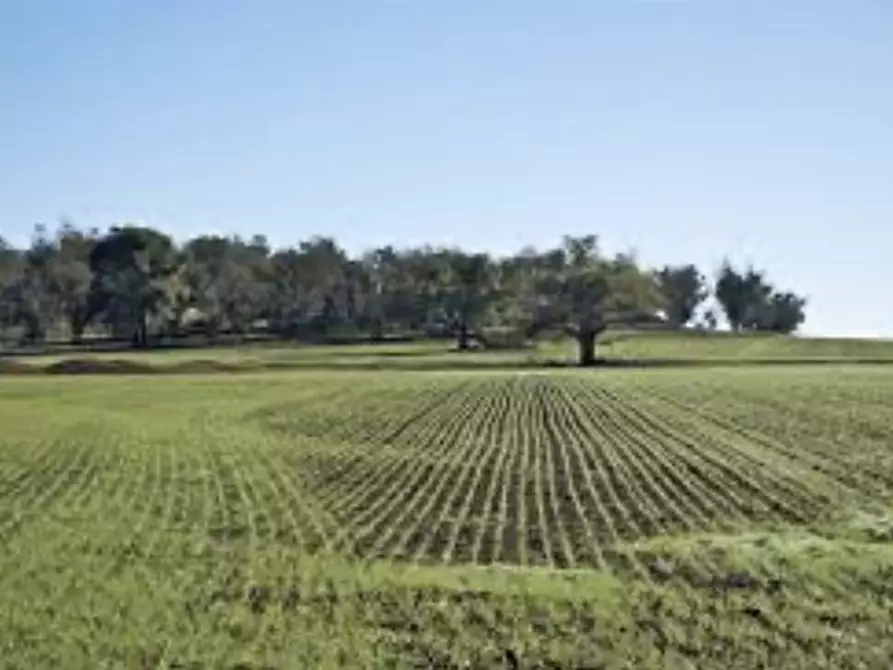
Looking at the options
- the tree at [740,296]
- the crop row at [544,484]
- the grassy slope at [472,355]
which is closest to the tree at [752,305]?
the tree at [740,296]

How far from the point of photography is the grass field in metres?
16.0

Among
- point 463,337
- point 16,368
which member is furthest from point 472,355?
point 16,368

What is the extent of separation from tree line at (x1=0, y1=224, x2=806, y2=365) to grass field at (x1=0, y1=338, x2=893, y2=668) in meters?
78.8

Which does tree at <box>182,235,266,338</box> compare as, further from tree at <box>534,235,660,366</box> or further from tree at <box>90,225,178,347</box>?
tree at <box>534,235,660,366</box>

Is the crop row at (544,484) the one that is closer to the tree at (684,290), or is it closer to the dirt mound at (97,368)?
the dirt mound at (97,368)

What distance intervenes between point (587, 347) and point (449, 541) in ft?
287

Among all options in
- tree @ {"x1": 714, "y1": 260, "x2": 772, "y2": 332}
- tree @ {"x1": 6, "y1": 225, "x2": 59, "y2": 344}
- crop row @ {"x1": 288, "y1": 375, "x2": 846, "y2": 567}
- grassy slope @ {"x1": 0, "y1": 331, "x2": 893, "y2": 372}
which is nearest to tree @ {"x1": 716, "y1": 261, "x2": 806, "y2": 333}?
tree @ {"x1": 714, "y1": 260, "x2": 772, "y2": 332}

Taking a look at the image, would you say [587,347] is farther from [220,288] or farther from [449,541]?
[449,541]

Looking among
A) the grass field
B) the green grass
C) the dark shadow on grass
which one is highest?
the green grass

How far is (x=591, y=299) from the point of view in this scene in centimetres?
11581

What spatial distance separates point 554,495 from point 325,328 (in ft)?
407

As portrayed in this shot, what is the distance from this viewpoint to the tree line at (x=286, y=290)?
434 ft

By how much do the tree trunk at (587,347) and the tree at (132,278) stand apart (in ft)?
150

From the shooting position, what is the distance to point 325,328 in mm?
151875
